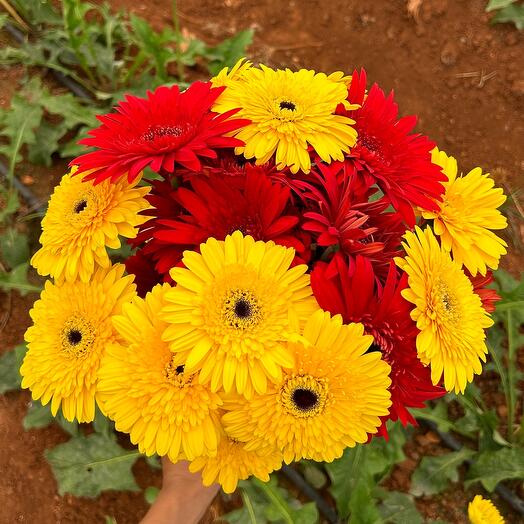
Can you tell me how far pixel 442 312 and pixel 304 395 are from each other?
273 millimetres

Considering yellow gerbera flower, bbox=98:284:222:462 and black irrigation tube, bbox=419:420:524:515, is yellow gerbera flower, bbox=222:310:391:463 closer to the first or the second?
yellow gerbera flower, bbox=98:284:222:462

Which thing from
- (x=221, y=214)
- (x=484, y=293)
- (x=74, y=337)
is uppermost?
(x=221, y=214)

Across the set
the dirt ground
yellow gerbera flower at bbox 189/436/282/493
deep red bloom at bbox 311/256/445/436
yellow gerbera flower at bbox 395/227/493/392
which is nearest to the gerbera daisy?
deep red bloom at bbox 311/256/445/436

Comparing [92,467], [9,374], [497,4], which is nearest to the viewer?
[92,467]

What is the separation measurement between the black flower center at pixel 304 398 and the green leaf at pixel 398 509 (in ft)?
3.86

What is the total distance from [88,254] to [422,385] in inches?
25.8

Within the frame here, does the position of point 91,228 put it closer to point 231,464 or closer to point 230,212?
point 230,212

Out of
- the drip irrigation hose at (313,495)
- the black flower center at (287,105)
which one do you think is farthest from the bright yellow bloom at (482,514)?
the black flower center at (287,105)

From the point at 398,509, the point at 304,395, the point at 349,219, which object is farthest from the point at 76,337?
the point at 398,509

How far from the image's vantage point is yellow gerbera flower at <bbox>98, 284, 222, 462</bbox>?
87 cm

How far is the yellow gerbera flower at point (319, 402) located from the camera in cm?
86

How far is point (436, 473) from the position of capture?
Result: 6.37ft

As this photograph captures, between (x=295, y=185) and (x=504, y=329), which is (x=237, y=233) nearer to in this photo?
(x=295, y=185)

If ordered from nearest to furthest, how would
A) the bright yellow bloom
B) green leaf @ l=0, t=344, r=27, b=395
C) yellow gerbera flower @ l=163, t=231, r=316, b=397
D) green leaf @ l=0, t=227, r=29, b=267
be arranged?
yellow gerbera flower @ l=163, t=231, r=316, b=397, the bright yellow bloom, green leaf @ l=0, t=344, r=27, b=395, green leaf @ l=0, t=227, r=29, b=267
